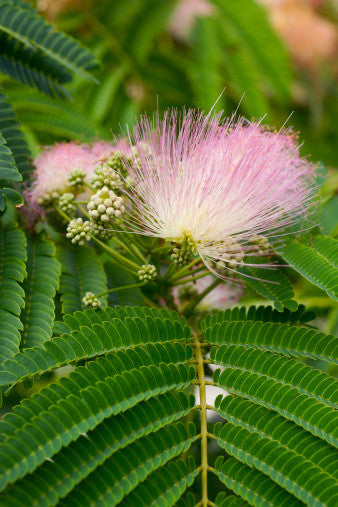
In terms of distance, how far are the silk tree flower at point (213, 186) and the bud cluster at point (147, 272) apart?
12cm

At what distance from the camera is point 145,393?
135 cm

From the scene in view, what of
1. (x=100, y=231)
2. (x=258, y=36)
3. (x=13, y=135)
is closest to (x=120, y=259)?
(x=100, y=231)

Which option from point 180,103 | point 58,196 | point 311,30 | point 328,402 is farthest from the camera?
point 311,30

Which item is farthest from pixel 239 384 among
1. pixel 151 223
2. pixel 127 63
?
pixel 127 63

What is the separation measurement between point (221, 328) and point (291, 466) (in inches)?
19.6

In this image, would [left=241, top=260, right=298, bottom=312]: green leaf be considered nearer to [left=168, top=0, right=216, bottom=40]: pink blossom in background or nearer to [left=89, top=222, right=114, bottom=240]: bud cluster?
[left=89, top=222, right=114, bottom=240]: bud cluster

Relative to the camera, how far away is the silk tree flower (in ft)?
5.26

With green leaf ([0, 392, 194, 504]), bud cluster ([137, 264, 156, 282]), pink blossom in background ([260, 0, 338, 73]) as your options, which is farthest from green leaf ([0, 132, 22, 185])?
pink blossom in background ([260, 0, 338, 73])

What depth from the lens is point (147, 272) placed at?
5.60 feet

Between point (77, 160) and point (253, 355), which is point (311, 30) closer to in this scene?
point (77, 160)

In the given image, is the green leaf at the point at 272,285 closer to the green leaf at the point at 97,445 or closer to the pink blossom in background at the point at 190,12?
the green leaf at the point at 97,445

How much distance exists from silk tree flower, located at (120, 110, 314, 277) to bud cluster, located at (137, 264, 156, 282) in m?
0.12

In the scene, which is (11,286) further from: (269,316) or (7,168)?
(269,316)

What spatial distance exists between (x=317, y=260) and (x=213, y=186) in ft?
1.38
